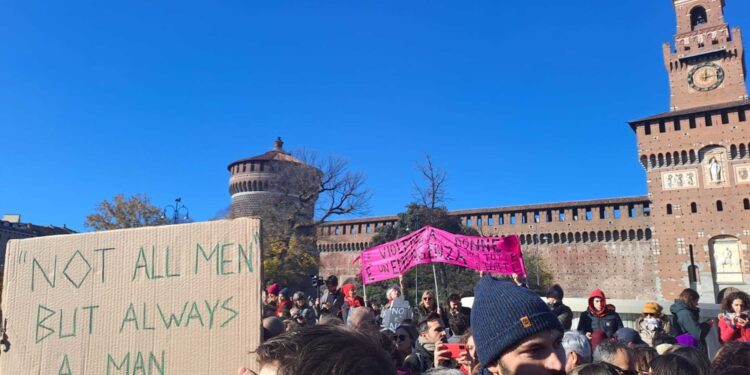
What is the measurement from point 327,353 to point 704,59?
41.1 meters

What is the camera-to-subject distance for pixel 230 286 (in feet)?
7.20

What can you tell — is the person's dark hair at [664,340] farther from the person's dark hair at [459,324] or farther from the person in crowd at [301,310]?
the person in crowd at [301,310]

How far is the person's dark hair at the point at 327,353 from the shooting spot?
101cm

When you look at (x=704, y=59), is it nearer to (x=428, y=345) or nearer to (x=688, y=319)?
(x=688, y=319)

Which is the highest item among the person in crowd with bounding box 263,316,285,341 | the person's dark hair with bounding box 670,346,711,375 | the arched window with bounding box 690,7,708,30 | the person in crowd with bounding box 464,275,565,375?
the arched window with bounding box 690,7,708,30

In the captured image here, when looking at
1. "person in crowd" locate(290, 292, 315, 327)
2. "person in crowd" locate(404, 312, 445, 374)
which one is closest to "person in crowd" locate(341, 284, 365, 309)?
"person in crowd" locate(290, 292, 315, 327)

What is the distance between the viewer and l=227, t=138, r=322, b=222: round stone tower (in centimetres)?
3145

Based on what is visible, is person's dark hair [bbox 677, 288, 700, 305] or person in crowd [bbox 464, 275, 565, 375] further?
person's dark hair [bbox 677, 288, 700, 305]

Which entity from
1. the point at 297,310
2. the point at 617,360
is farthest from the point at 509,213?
the point at 617,360

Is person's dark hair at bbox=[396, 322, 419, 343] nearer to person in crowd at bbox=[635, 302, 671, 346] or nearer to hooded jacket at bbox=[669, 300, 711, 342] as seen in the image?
person in crowd at bbox=[635, 302, 671, 346]

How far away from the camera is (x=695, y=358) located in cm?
259

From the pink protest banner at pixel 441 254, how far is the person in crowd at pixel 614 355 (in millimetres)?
5106

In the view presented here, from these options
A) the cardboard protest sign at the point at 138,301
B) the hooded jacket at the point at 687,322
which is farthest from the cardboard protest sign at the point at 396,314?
the cardboard protest sign at the point at 138,301

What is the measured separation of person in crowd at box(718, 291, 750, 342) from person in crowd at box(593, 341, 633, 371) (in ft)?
5.73
